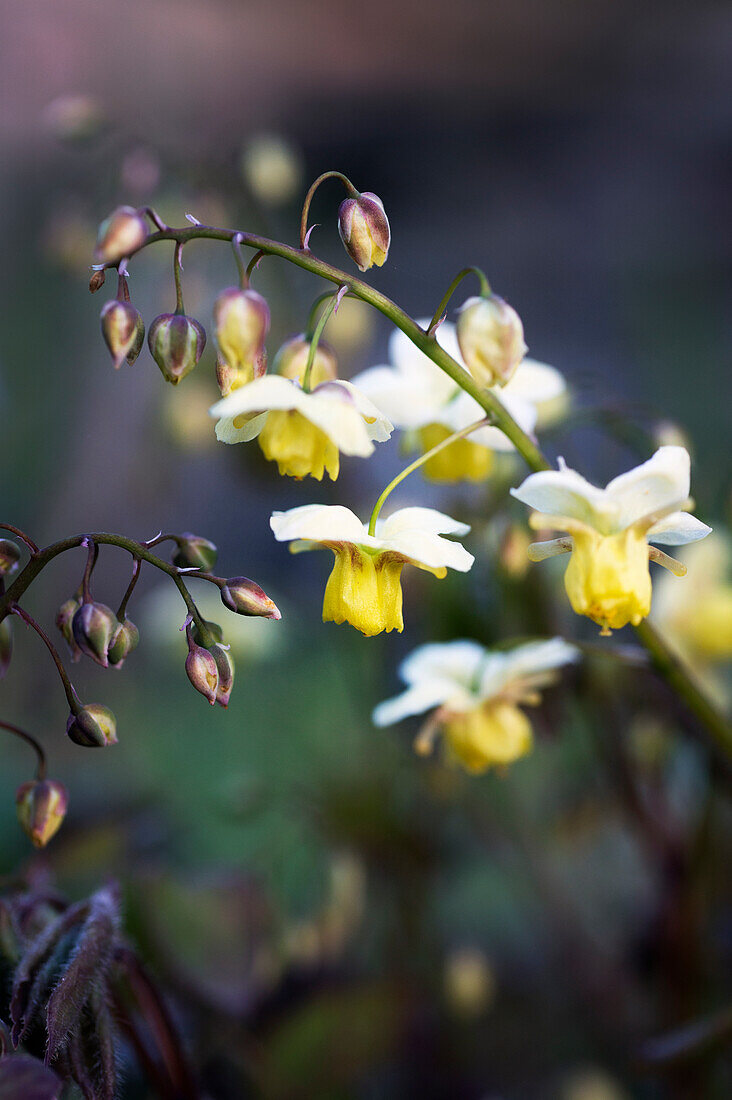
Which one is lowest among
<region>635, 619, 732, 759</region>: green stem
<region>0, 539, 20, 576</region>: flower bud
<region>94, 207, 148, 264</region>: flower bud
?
<region>635, 619, 732, 759</region>: green stem

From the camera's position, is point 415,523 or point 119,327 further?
point 415,523

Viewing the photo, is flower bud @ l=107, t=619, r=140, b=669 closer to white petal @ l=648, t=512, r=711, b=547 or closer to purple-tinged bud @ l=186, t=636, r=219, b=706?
purple-tinged bud @ l=186, t=636, r=219, b=706

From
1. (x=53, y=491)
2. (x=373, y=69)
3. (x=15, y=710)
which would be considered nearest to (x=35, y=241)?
(x=53, y=491)

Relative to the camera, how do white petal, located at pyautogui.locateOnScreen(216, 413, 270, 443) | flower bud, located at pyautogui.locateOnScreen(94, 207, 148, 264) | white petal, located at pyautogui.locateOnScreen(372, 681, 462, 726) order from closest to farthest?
flower bud, located at pyautogui.locateOnScreen(94, 207, 148, 264)
white petal, located at pyautogui.locateOnScreen(216, 413, 270, 443)
white petal, located at pyautogui.locateOnScreen(372, 681, 462, 726)

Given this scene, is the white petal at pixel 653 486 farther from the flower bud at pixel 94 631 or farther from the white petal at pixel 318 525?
the flower bud at pixel 94 631

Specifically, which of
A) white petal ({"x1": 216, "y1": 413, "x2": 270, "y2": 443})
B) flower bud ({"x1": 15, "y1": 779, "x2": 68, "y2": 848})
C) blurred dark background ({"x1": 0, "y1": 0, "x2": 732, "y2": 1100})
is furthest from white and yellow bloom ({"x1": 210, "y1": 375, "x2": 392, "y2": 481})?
blurred dark background ({"x1": 0, "y1": 0, "x2": 732, "y2": 1100})

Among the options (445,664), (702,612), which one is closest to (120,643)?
(445,664)

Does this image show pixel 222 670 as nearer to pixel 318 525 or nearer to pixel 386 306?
pixel 318 525
